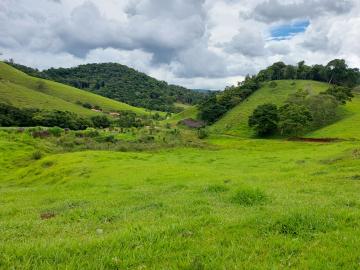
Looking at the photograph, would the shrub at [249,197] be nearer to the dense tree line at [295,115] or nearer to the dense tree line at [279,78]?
the dense tree line at [295,115]

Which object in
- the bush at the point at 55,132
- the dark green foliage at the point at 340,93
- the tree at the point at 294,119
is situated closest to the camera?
the tree at the point at 294,119

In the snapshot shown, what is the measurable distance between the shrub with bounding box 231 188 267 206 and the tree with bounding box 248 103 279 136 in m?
93.8

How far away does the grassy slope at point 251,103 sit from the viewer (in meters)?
123

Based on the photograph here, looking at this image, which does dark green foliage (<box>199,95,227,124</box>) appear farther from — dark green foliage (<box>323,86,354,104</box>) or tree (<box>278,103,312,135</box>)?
tree (<box>278,103,312,135</box>)

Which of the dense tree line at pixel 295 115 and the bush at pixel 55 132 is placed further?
the bush at pixel 55 132

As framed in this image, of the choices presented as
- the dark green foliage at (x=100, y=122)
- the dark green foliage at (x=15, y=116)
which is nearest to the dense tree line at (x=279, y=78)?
the dark green foliage at (x=100, y=122)

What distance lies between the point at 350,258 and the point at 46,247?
6076 mm

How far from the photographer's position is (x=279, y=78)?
186 m

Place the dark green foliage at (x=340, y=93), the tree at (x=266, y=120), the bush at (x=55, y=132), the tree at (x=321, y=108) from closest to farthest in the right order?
1. the tree at (x=266, y=120)
2. the tree at (x=321, y=108)
3. the bush at (x=55, y=132)
4. the dark green foliage at (x=340, y=93)

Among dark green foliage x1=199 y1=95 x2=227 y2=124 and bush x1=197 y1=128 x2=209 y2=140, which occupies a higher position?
dark green foliage x1=199 y1=95 x2=227 y2=124

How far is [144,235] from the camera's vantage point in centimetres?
827

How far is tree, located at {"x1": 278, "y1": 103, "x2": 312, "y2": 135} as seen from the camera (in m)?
97.8

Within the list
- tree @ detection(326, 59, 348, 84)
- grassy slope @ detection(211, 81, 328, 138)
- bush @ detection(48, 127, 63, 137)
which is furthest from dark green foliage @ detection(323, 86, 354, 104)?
bush @ detection(48, 127, 63, 137)

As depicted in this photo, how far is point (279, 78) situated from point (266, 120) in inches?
3446
